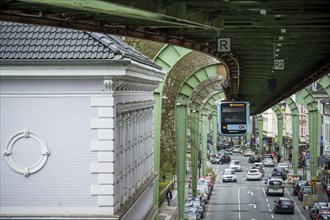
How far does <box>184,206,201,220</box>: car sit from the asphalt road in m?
2.77

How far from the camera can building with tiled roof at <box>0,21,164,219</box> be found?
2214 cm

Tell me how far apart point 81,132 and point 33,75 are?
1.92 meters

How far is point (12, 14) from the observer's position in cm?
1611

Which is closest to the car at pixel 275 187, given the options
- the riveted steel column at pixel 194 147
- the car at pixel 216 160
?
the riveted steel column at pixel 194 147

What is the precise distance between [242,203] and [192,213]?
13899mm

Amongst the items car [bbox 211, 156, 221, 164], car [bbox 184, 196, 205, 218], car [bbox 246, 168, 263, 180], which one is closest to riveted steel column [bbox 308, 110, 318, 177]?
car [bbox 184, 196, 205, 218]

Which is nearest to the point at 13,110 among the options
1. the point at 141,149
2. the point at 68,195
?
the point at 68,195

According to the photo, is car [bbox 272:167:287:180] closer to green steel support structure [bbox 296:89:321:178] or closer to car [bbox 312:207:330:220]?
green steel support structure [bbox 296:89:321:178]

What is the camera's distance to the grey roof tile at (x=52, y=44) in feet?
73.4

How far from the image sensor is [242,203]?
6481 centimetres

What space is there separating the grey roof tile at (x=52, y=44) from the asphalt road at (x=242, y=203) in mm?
32318

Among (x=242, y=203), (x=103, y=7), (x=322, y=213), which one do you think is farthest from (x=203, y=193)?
(x=103, y=7)

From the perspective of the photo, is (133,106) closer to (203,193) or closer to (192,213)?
(192,213)

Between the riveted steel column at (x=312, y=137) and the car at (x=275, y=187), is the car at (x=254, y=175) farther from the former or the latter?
the riveted steel column at (x=312, y=137)
